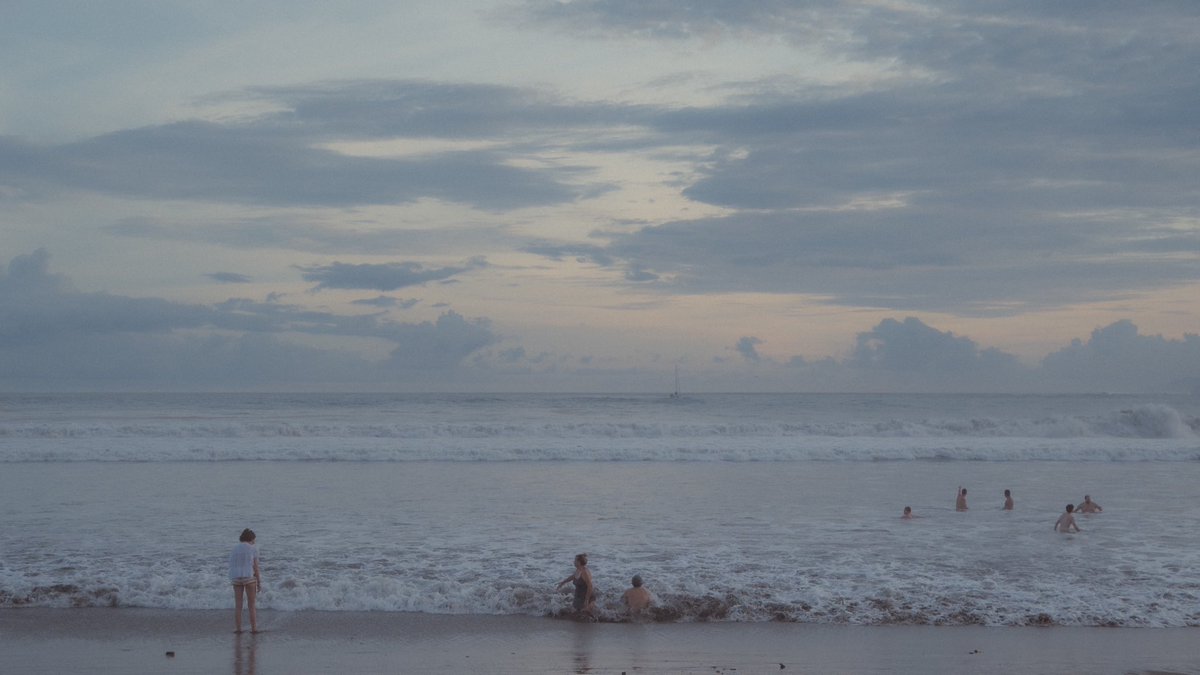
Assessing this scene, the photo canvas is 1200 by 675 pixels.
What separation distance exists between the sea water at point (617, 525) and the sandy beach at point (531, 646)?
1.85ft

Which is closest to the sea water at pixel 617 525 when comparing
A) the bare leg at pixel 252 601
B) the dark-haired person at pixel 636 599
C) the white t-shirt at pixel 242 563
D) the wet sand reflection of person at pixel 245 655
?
the dark-haired person at pixel 636 599

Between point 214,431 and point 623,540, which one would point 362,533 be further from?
point 214,431

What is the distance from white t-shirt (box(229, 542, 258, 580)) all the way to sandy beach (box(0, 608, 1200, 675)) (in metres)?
0.79

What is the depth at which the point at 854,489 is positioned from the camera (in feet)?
83.6

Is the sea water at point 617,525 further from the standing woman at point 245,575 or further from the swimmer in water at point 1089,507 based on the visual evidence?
the standing woman at point 245,575

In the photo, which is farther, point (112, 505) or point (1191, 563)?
point (112, 505)


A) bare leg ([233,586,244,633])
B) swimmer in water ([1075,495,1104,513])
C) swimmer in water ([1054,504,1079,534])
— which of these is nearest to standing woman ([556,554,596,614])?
Answer: bare leg ([233,586,244,633])

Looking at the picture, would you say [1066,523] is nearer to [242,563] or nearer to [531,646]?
[531,646]

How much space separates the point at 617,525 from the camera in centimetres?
1916

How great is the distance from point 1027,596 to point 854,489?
11.9m

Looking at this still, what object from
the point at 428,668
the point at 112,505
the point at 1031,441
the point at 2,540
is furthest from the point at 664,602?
the point at 1031,441

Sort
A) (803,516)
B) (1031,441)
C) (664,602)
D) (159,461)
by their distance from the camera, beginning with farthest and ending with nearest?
1. (1031,441)
2. (159,461)
3. (803,516)
4. (664,602)

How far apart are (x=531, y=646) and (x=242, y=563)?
13.3 ft

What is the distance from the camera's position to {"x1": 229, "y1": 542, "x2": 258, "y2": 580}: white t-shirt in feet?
39.8
